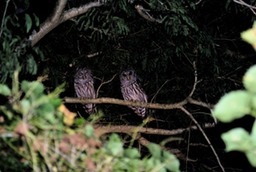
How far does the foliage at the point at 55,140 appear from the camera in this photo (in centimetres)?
90

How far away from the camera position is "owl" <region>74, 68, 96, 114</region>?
525 cm

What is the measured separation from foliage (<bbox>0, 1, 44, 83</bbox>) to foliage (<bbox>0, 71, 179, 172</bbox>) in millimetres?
1124

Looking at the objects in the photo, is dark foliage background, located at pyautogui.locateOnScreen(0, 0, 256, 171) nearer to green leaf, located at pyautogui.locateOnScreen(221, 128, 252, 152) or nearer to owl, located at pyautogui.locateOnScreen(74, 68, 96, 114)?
owl, located at pyautogui.locateOnScreen(74, 68, 96, 114)

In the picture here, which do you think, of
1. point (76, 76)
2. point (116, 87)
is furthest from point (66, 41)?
point (116, 87)

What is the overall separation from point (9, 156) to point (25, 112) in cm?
21

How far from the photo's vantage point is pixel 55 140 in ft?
3.05

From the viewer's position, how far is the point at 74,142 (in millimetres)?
894

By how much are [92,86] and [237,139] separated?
478 cm

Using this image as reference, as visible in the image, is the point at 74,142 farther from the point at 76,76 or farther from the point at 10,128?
the point at 76,76

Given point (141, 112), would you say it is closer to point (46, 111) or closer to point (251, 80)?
point (46, 111)

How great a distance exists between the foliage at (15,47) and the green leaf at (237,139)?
1508mm

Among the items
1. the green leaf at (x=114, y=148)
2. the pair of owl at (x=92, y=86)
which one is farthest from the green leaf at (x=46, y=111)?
the pair of owl at (x=92, y=86)

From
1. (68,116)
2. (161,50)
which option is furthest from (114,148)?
A: (161,50)

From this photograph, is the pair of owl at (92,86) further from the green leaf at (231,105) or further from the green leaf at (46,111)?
the green leaf at (231,105)
